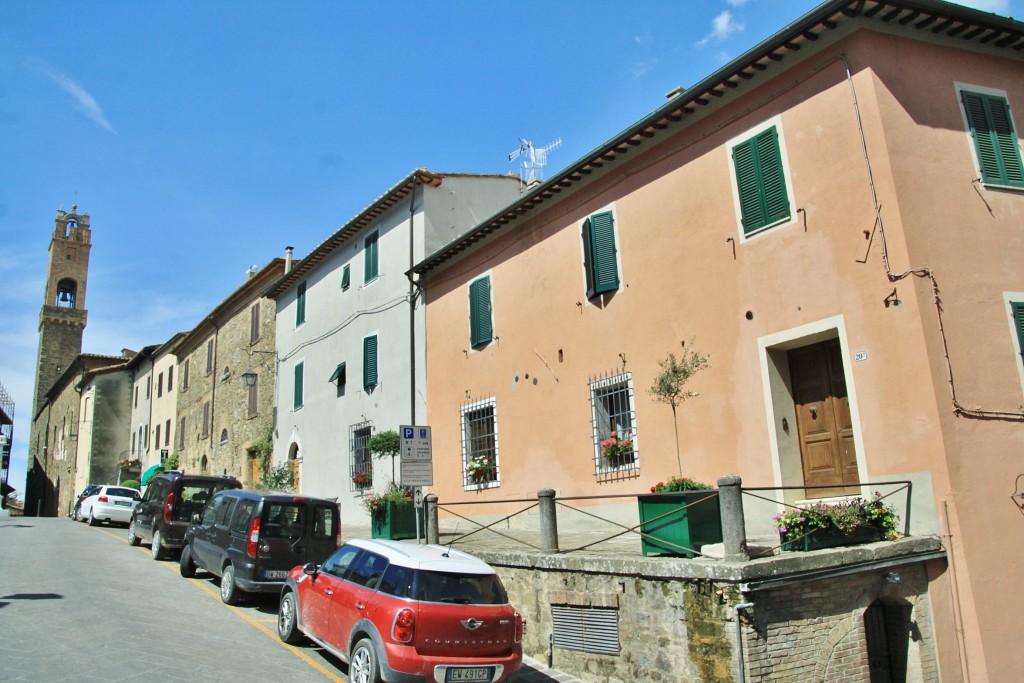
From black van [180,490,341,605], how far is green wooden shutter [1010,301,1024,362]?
380 inches

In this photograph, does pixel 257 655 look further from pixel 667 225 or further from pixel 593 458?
pixel 667 225

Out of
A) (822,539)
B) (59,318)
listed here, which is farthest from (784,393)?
(59,318)

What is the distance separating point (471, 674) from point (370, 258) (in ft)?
48.6

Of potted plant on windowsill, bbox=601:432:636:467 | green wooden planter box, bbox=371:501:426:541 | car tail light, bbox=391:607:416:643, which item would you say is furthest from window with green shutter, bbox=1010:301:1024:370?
green wooden planter box, bbox=371:501:426:541

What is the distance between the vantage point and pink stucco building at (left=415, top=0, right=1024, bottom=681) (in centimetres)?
838

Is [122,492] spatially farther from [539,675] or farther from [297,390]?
[539,675]

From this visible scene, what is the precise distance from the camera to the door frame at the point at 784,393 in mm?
9492

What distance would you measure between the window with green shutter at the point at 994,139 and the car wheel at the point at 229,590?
11749 mm

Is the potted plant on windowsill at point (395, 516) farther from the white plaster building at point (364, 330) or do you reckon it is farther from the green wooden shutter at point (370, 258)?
the green wooden shutter at point (370, 258)

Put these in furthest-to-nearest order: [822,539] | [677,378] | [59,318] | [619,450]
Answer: [59,318] → [619,450] → [677,378] → [822,539]

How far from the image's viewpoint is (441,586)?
23.8ft

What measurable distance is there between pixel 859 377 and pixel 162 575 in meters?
11.8

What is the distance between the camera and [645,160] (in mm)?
12375

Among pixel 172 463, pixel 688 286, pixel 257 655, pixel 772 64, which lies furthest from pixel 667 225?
pixel 172 463
